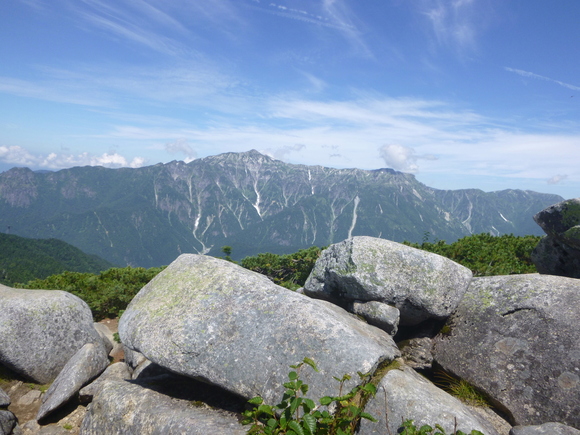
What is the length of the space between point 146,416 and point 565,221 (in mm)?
14071

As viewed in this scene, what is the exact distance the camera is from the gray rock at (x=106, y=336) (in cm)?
1305

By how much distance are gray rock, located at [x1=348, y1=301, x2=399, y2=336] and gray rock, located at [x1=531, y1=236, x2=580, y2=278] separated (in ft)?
24.3

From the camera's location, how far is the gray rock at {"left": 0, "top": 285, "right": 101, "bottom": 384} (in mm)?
11125

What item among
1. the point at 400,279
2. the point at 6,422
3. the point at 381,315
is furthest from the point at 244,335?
the point at 6,422

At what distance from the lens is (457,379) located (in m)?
8.95

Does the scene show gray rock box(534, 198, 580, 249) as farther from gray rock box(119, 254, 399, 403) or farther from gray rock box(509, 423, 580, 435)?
gray rock box(119, 254, 399, 403)

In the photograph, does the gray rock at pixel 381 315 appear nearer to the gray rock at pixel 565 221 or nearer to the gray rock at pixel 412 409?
the gray rock at pixel 412 409

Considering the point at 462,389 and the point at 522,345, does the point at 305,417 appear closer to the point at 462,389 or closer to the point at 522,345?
the point at 462,389

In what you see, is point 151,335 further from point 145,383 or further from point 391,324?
point 391,324

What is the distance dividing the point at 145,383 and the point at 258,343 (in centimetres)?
346

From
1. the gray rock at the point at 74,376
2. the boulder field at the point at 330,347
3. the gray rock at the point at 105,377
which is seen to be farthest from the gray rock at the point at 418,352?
the gray rock at the point at 74,376

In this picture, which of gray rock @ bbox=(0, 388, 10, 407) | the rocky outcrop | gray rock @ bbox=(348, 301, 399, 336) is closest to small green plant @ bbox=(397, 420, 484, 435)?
gray rock @ bbox=(348, 301, 399, 336)

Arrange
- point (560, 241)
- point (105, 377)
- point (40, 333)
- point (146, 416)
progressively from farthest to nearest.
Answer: point (560, 241) → point (40, 333) → point (105, 377) → point (146, 416)

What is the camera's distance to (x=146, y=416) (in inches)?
292
